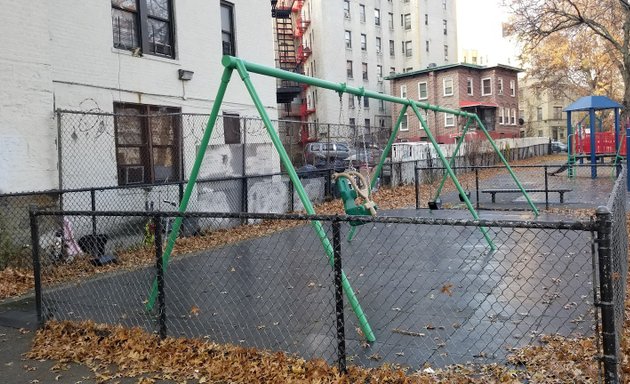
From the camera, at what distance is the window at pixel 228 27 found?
1466 centimetres

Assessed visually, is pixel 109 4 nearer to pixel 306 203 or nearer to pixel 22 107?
pixel 22 107

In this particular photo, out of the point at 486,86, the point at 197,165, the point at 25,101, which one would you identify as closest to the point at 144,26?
the point at 25,101

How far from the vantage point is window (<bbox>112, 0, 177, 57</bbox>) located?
1141cm

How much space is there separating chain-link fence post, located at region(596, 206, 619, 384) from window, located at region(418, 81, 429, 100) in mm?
44826

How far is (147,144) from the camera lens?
38.7 feet

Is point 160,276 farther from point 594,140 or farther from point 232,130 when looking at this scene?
point 594,140

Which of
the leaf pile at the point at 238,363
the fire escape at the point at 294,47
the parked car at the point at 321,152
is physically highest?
→ the fire escape at the point at 294,47

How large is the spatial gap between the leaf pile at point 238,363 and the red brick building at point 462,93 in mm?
40439

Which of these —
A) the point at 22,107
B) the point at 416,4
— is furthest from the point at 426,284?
the point at 416,4

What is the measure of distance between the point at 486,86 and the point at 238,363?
46847mm

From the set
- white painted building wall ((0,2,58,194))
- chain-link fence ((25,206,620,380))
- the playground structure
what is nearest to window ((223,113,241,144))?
chain-link fence ((25,206,620,380))

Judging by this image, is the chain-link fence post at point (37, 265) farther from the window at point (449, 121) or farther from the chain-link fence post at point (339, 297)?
the window at point (449, 121)

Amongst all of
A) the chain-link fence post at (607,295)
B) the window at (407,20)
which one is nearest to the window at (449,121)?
the window at (407,20)

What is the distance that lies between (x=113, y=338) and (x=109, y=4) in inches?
331
